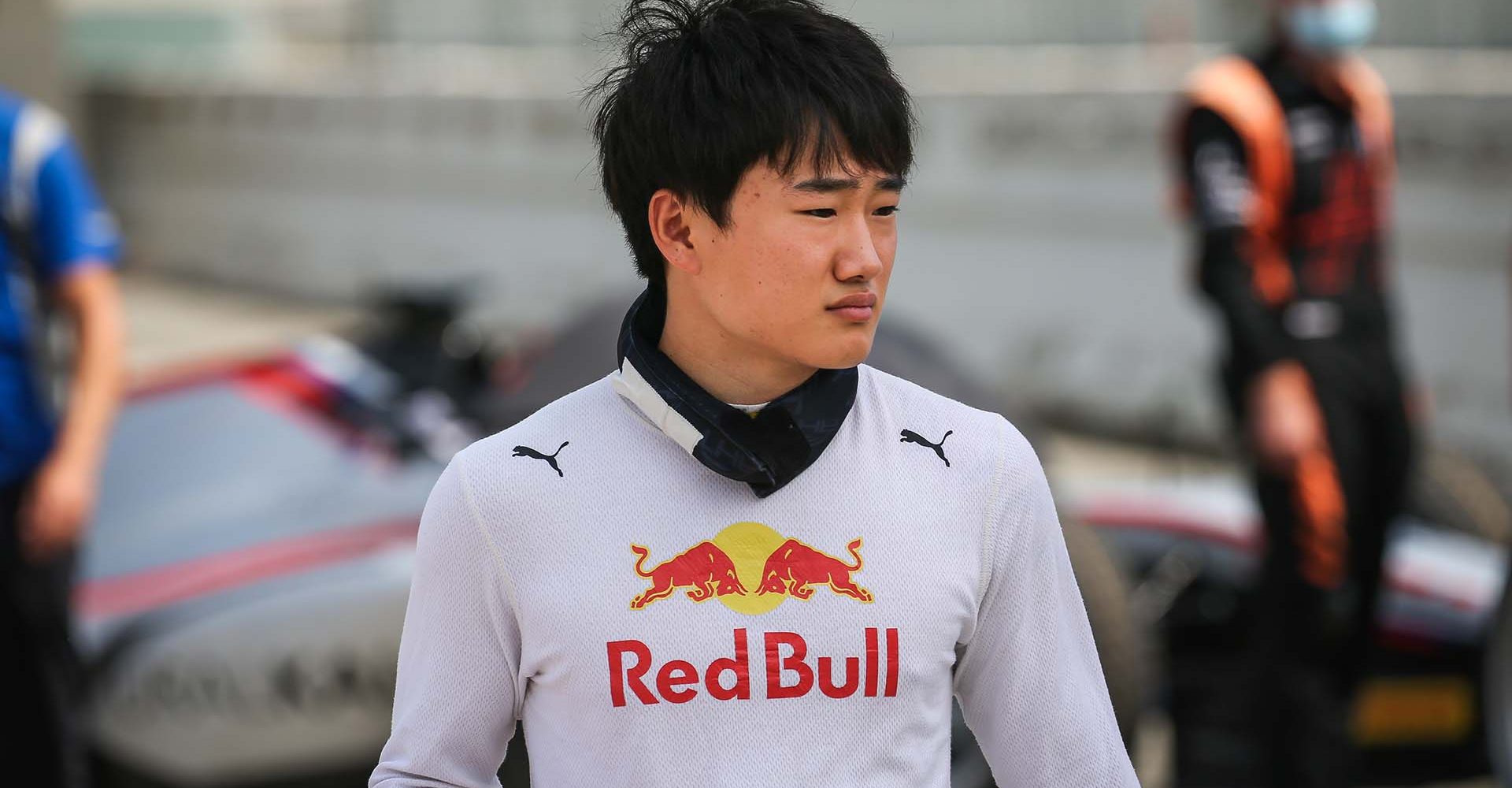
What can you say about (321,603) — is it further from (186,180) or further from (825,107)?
(186,180)

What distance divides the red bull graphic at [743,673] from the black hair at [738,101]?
1.24ft

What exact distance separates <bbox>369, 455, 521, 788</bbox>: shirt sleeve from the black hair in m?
0.33

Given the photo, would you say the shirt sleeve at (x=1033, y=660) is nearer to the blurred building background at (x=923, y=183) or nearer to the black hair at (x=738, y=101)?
the black hair at (x=738, y=101)

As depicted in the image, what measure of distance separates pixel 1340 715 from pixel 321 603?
2130 millimetres

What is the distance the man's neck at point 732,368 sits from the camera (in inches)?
67.0

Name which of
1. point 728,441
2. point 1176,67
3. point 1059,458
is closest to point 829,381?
point 728,441

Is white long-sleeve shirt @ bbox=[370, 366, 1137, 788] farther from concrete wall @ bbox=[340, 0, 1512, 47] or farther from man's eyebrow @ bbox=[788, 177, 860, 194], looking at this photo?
concrete wall @ bbox=[340, 0, 1512, 47]

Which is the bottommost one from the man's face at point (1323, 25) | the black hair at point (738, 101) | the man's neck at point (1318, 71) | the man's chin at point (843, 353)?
the man's neck at point (1318, 71)

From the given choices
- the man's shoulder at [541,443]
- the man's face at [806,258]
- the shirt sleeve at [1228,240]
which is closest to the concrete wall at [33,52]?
the shirt sleeve at [1228,240]

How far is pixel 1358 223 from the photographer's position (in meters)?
3.99

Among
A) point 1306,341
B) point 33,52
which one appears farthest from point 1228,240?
point 33,52

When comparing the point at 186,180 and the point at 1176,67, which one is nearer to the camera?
the point at 1176,67

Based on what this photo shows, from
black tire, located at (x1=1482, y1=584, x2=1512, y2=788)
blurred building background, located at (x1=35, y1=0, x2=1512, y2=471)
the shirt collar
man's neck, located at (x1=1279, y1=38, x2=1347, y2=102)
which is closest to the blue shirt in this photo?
blurred building background, located at (x1=35, y1=0, x2=1512, y2=471)

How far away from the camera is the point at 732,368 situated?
1710mm
